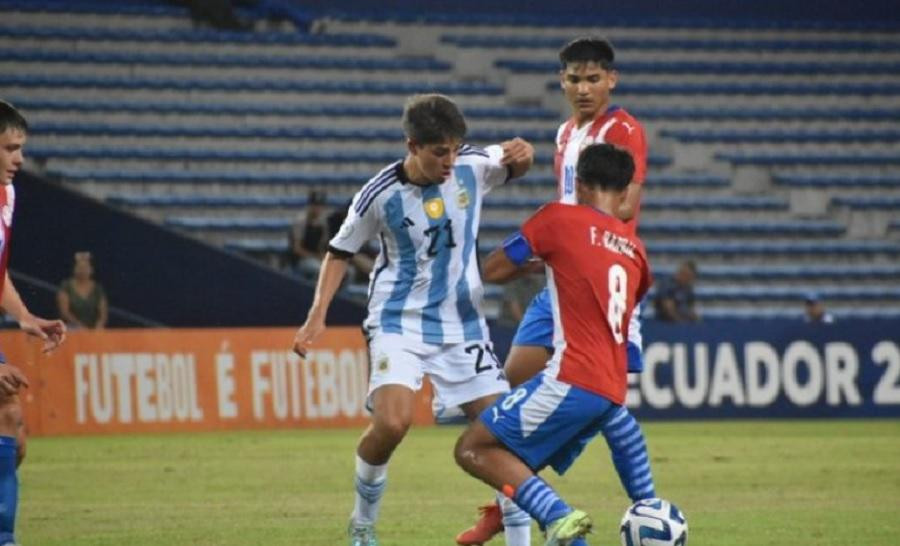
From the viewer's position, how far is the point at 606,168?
324 inches

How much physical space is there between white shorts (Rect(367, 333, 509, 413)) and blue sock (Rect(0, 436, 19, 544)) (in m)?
1.63

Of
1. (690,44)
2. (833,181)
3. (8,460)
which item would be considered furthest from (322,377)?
(8,460)

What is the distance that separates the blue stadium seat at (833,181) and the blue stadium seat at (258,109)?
349 centimetres

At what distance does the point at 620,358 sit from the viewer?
823 centimetres

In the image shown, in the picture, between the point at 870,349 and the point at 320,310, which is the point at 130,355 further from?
the point at 320,310

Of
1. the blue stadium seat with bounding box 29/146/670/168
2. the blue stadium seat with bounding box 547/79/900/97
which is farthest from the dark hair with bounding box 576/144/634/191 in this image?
the blue stadium seat with bounding box 547/79/900/97

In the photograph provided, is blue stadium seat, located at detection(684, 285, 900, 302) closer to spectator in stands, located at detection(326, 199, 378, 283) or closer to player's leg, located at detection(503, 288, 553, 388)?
spectator in stands, located at detection(326, 199, 378, 283)

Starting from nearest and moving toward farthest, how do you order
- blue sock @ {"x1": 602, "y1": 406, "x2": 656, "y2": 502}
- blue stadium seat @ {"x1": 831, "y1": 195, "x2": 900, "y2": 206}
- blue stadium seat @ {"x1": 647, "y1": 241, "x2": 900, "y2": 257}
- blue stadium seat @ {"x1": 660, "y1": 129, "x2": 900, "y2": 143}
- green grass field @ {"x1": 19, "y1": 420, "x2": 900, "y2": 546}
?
blue sock @ {"x1": 602, "y1": 406, "x2": 656, "y2": 502} → green grass field @ {"x1": 19, "y1": 420, "x2": 900, "y2": 546} → blue stadium seat @ {"x1": 647, "y1": 241, "x2": 900, "y2": 257} → blue stadium seat @ {"x1": 831, "y1": 195, "x2": 900, "y2": 206} → blue stadium seat @ {"x1": 660, "y1": 129, "x2": 900, "y2": 143}

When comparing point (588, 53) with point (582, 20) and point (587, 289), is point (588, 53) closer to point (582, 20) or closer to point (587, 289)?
point (587, 289)

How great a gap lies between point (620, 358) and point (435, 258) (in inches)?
51.0

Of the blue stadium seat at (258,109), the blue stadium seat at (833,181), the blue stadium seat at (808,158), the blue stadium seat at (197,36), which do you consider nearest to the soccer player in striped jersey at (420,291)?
the blue stadium seat at (258,109)

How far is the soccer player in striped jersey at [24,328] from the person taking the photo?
340 inches

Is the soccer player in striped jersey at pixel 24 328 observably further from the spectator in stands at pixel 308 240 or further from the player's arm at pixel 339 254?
the spectator in stands at pixel 308 240

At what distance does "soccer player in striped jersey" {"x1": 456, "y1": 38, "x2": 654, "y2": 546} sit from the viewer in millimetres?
9688
